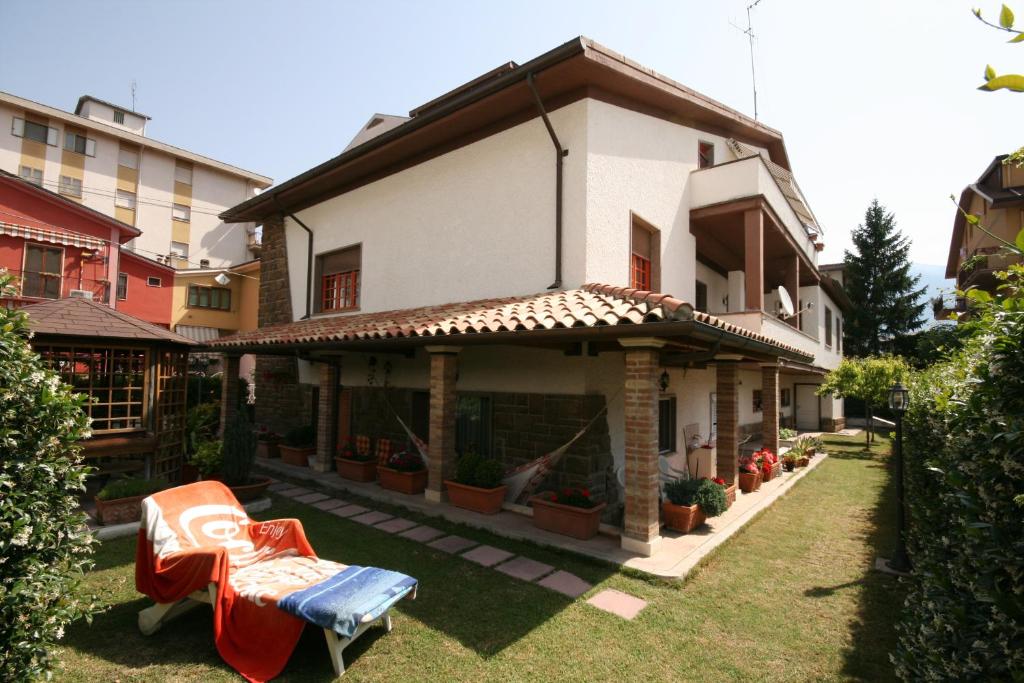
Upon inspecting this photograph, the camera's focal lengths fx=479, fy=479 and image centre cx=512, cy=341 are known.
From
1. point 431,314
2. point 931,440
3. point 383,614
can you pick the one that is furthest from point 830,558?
point 431,314

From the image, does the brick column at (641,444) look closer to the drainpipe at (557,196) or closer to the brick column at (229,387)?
the drainpipe at (557,196)

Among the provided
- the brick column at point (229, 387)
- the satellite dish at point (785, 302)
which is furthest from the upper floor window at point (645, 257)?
the brick column at point (229, 387)

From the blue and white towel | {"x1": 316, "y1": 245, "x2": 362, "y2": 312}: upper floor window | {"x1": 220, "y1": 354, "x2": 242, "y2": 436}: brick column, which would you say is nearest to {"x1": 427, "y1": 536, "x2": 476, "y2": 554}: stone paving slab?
the blue and white towel

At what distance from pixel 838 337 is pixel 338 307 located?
83.6 feet

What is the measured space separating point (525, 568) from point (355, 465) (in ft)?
16.0

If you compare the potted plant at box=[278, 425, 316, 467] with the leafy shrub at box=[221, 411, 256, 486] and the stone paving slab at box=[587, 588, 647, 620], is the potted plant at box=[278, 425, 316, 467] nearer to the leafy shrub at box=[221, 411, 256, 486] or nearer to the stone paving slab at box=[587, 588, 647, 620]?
the leafy shrub at box=[221, 411, 256, 486]

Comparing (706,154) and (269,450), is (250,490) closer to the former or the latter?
(269,450)

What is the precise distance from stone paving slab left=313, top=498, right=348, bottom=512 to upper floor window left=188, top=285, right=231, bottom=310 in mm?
19222

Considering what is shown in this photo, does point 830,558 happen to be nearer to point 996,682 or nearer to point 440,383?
point 996,682

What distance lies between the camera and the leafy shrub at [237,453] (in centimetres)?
768

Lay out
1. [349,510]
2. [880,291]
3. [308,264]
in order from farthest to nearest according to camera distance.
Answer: [880,291] < [308,264] < [349,510]

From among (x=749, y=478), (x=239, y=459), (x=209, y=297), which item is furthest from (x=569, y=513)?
(x=209, y=297)

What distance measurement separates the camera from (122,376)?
29.4ft

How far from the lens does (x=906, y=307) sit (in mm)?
31969
